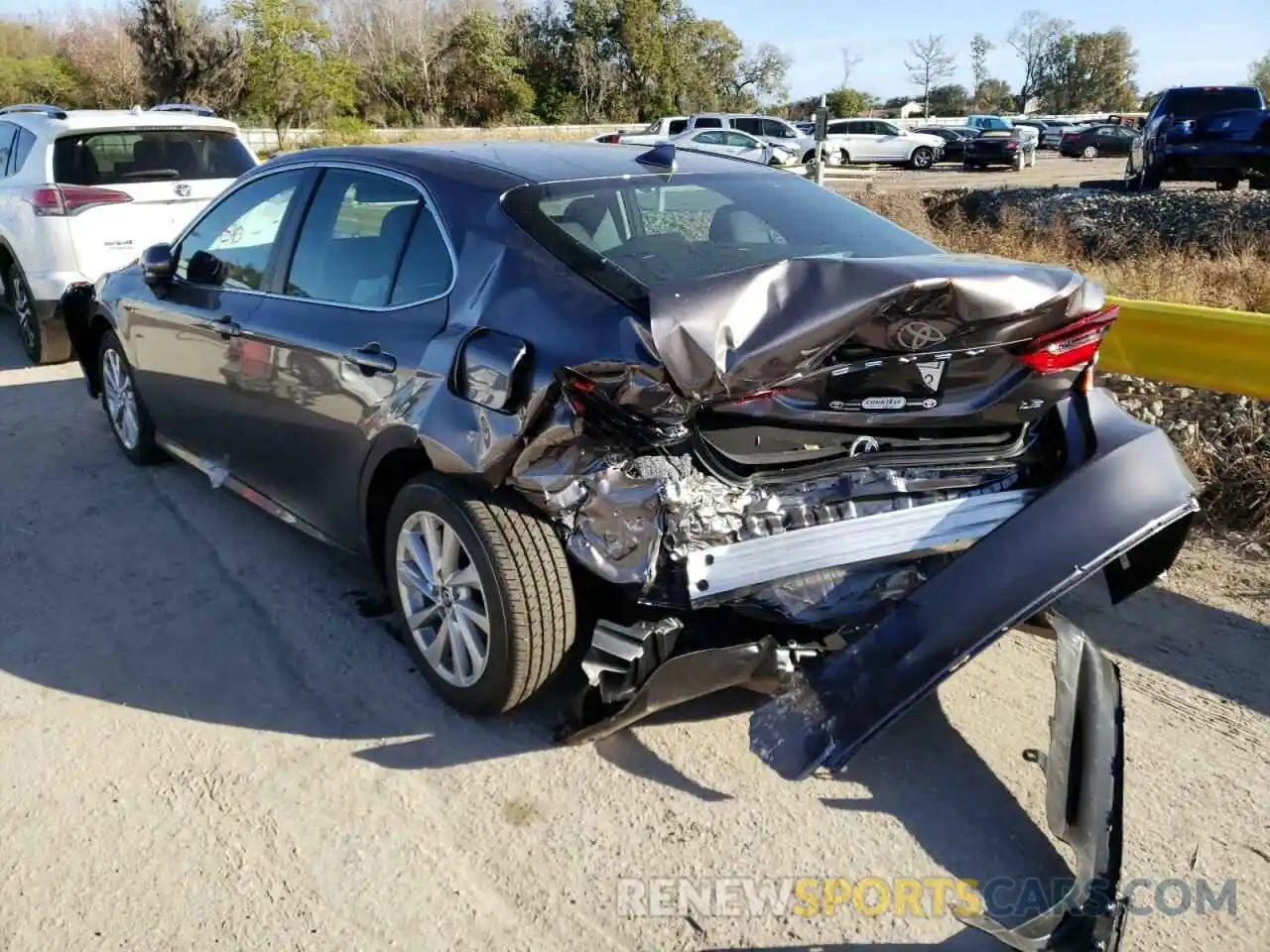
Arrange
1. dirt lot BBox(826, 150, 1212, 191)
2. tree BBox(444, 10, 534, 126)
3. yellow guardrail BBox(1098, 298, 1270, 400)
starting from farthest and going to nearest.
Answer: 1. tree BBox(444, 10, 534, 126)
2. dirt lot BBox(826, 150, 1212, 191)
3. yellow guardrail BBox(1098, 298, 1270, 400)

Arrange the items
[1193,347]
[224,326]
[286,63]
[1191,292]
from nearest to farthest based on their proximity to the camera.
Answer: [224,326] < [1193,347] < [1191,292] < [286,63]

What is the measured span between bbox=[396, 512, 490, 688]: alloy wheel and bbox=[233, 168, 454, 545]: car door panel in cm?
35

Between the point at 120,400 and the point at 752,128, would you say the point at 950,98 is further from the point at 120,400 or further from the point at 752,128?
the point at 120,400

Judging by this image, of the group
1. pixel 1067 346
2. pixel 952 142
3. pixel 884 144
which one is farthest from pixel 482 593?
pixel 952 142

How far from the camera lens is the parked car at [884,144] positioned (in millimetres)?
36906

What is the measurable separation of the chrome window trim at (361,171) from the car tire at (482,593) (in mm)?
587

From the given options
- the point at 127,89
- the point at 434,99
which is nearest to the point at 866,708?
the point at 127,89

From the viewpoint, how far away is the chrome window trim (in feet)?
10.9

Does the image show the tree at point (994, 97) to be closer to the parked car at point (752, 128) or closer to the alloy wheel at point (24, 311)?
the parked car at point (752, 128)

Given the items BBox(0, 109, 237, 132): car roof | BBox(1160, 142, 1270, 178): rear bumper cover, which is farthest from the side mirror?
BBox(1160, 142, 1270, 178): rear bumper cover

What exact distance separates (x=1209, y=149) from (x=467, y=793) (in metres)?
15.7

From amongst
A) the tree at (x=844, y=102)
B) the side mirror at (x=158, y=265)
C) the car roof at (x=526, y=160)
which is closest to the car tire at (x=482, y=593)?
the car roof at (x=526, y=160)

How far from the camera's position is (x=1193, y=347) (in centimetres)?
473

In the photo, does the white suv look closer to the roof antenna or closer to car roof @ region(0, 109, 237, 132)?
car roof @ region(0, 109, 237, 132)
